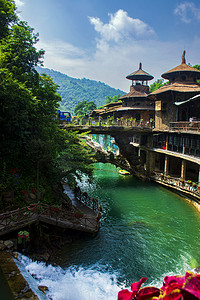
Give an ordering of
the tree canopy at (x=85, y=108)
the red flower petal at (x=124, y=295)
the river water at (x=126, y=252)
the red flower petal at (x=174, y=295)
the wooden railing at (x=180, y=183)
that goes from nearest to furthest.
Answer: the red flower petal at (x=174, y=295)
the red flower petal at (x=124, y=295)
the river water at (x=126, y=252)
the wooden railing at (x=180, y=183)
the tree canopy at (x=85, y=108)

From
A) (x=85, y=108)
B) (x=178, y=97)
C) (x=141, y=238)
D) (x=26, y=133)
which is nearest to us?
(x=141, y=238)

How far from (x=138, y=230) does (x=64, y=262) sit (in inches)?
310

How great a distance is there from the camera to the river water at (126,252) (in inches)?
460

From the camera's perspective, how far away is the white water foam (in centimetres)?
1084

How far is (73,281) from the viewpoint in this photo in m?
11.8

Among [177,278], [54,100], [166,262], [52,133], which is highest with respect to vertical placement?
[54,100]

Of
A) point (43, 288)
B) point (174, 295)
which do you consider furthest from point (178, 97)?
point (174, 295)

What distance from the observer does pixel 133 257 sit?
14969mm

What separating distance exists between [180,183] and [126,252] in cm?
1533

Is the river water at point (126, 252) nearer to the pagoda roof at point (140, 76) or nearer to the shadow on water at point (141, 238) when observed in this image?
the shadow on water at point (141, 238)

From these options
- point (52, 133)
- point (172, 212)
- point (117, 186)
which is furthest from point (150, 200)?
point (52, 133)

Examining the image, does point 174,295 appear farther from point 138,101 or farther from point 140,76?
point 140,76

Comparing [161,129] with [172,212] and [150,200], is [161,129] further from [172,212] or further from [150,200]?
[172,212]

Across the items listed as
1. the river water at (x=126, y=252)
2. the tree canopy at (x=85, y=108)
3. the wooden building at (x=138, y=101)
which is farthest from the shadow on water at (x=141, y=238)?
the tree canopy at (x=85, y=108)
